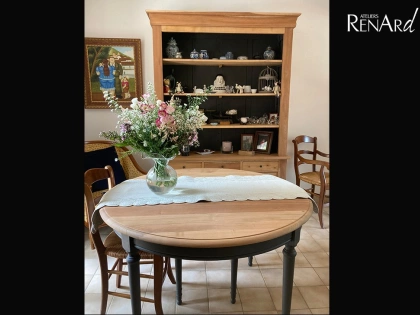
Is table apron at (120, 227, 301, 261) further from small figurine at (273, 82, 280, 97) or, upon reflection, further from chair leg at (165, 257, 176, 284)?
small figurine at (273, 82, 280, 97)

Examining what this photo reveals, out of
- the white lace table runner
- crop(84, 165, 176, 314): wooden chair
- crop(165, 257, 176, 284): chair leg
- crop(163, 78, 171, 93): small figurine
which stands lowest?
crop(165, 257, 176, 284): chair leg

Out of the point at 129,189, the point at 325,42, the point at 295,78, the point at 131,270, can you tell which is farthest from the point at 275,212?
the point at 325,42

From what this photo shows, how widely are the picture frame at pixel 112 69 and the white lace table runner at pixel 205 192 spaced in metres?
1.52

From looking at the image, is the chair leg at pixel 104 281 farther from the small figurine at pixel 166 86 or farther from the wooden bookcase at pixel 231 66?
the small figurine at pixel 166 86

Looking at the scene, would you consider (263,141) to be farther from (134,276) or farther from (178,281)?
(134,276)

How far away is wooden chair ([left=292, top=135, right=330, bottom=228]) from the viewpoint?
2.58m

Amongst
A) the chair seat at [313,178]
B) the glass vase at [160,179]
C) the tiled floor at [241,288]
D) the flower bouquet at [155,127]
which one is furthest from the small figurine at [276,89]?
the glass vase at [160,179]

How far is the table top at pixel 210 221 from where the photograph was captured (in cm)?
98

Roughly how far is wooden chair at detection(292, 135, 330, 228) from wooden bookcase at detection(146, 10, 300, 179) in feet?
0.69

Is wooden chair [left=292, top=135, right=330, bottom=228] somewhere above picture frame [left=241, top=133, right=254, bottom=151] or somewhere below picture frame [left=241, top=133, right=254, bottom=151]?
below

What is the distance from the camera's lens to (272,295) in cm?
171
